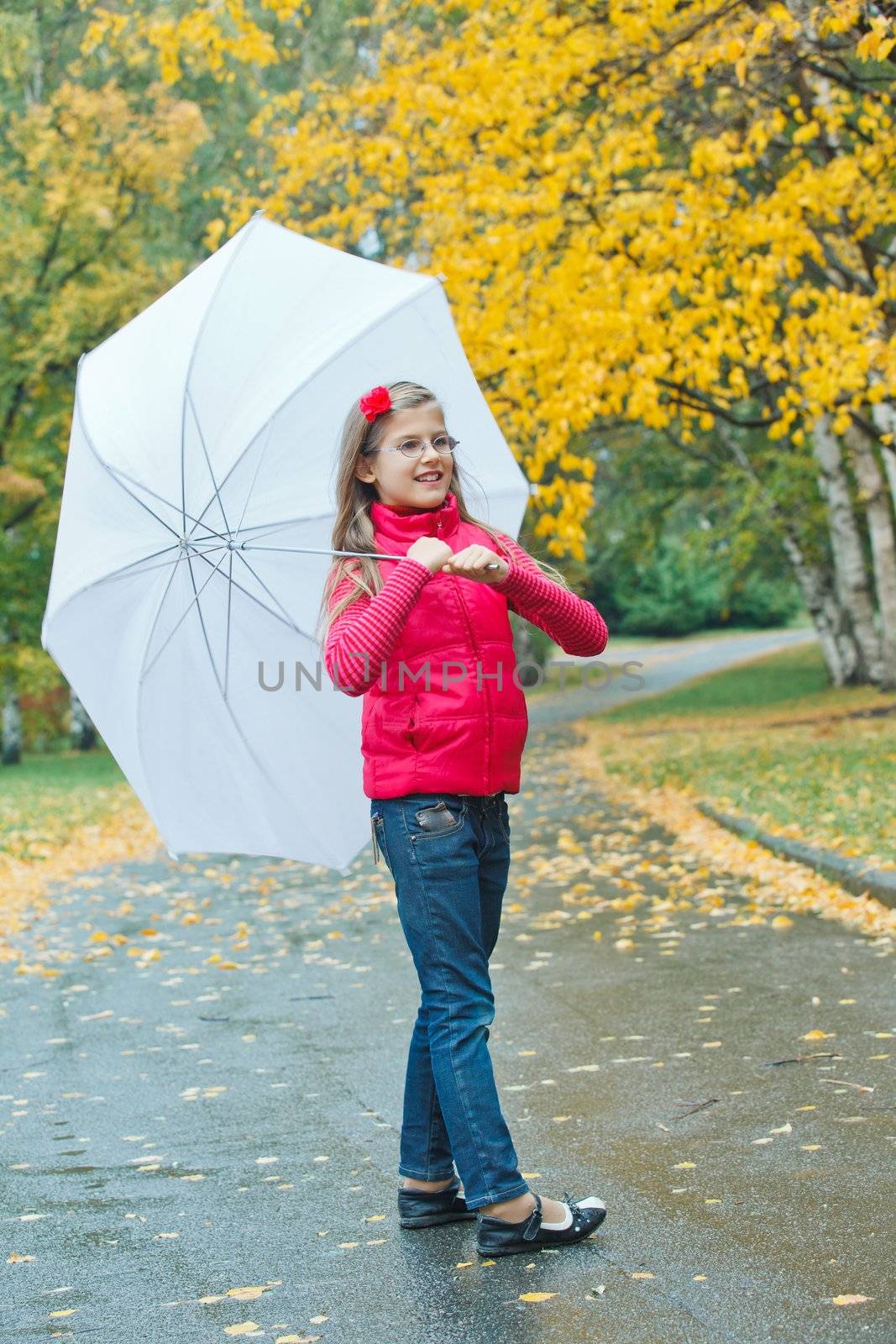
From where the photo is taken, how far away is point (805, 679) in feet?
100

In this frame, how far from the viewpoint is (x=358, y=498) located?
3916 mm

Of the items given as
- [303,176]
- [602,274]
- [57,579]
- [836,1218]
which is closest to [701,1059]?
[836,1218]

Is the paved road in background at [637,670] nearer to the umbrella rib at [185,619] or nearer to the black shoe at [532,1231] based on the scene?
the umbrella rib at [185,619]

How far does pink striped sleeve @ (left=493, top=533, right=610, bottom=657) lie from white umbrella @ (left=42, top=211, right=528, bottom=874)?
628 millimetres

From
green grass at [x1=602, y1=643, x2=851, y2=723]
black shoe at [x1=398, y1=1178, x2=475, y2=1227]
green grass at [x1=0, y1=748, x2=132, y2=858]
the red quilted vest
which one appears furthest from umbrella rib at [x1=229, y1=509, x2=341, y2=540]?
green grass at [x1=602, y1=643, x2=851, y2=723]

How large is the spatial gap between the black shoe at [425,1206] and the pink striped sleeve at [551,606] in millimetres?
1358

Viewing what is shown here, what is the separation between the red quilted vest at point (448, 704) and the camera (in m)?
3.60

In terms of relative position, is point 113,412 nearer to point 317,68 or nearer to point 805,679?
point 317,68

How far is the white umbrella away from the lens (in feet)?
13.6

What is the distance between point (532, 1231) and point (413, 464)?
179 cm

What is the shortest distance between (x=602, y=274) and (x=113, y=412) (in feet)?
24.8

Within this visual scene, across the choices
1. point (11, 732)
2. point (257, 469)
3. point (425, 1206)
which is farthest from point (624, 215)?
point (11, 732)

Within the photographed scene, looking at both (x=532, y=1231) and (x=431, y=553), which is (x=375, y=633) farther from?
(x=532, y=1231)

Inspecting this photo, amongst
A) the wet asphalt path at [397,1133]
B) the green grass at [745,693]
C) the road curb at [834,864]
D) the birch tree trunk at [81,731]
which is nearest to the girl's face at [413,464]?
the wet asphalt path at [397,1133]
